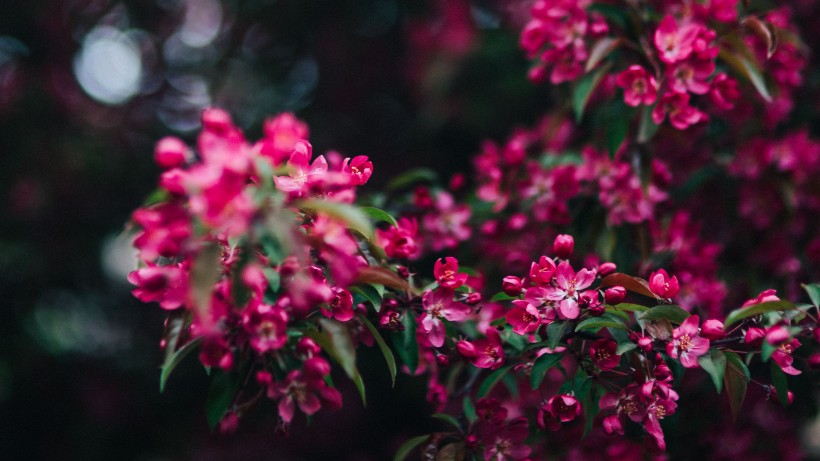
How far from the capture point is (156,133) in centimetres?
325

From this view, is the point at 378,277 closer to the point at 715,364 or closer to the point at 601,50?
the point at 715,364

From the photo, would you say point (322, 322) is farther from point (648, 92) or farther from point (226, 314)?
point (648, 92)

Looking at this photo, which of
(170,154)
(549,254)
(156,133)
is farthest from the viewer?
(156,133)

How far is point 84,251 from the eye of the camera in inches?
122

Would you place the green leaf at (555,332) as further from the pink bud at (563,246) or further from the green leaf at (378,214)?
the green leaf at (378,214)

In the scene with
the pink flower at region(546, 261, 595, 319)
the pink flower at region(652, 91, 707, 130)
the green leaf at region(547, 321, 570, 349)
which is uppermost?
the pink flower at region(652, 91, 707, 130)

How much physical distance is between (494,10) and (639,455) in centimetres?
252

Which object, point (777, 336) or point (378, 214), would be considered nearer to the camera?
point (777, 336)

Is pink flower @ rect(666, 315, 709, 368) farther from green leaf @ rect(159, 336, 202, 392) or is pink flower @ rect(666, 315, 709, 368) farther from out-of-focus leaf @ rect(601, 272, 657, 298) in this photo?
green leaf @ rect(159, 336, 202, 392)

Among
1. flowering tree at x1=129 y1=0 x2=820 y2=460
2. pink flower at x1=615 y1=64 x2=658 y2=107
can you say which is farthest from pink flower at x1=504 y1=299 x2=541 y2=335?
pink flower at x1=615 y1=64 x2=658 y2=107

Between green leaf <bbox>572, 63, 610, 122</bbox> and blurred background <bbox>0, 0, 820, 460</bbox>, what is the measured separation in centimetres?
116

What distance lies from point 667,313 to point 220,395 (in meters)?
0.77

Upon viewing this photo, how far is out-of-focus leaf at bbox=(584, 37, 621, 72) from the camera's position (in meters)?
1.40

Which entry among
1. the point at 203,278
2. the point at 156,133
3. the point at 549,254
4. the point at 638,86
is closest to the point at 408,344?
the point at 203,278
